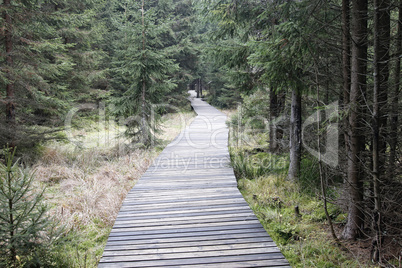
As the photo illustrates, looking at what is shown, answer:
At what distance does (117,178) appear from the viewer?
22.1 feet

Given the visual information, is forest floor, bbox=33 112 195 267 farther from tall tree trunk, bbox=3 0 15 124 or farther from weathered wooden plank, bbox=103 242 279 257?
tall tree trunk, bbox=3 0 15 124

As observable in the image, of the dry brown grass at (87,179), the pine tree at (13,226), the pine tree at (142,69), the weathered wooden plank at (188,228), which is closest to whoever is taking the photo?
the pine tree at (13,226)

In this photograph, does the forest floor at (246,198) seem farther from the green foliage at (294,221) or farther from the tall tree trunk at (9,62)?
the tall tree trunk at (9,62)

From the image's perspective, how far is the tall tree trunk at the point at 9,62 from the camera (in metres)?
6.90

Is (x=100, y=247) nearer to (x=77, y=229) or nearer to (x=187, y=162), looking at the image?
(x=77, y=229)

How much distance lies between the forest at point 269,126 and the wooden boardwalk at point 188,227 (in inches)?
18.1

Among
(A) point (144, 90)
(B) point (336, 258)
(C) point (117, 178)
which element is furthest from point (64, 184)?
(B) point (336, 258)

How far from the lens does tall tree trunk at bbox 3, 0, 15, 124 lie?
690cm

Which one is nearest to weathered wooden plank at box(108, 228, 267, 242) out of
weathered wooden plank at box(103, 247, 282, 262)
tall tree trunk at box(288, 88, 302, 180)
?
weathered wooden plank at box(103, 247, 282, 262)

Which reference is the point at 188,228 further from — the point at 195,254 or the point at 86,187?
the point at 86,187

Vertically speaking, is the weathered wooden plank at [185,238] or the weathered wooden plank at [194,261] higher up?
the weathered wooden plank at [185,238]

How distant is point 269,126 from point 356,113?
180 inches

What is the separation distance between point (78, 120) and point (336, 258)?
9.41m

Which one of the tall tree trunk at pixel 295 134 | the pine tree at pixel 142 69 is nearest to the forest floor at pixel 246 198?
the tall tree trunk at pixel 295 134
